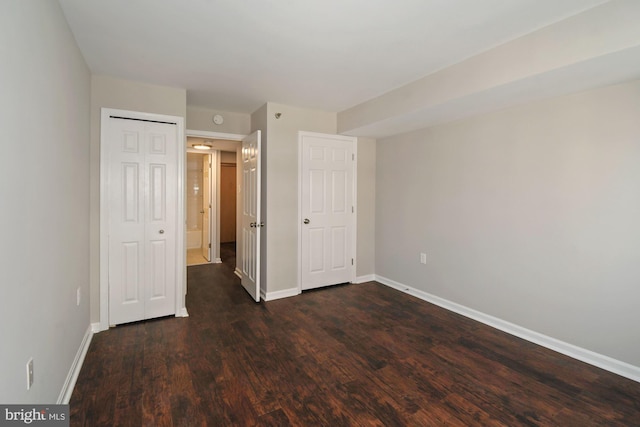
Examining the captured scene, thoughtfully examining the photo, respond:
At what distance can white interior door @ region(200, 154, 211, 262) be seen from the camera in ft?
20.0

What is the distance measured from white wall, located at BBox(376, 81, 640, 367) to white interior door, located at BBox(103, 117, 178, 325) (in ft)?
9.71

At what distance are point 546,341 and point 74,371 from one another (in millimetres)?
3817

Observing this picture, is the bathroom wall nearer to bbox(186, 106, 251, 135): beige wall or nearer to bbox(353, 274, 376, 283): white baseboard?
bbox(186, 106, 251, 135): beige wall

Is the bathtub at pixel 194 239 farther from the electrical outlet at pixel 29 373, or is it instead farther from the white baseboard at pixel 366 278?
the electrical outlet at pixel 29 373

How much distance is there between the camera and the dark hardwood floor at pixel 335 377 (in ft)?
6.09

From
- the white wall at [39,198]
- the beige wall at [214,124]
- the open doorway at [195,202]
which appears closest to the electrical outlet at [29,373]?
the white wall at [39,198]

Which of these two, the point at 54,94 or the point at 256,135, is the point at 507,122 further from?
the point at 54,94

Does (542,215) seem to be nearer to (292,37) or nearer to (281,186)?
(292,37)

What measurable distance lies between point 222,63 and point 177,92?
0.89 metres

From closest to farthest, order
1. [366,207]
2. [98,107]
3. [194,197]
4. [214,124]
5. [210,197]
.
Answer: [98,107], [214,124], [366,207], [210,197], [194,197]

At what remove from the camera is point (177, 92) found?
324 centimetres

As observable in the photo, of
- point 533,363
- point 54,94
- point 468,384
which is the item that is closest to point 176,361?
point 54,94

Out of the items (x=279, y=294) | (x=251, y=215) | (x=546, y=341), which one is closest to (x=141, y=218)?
(x=251, y=215)

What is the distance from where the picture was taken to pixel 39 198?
1541 millimetres
